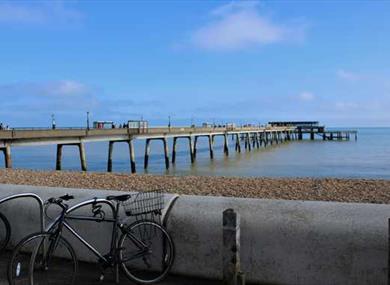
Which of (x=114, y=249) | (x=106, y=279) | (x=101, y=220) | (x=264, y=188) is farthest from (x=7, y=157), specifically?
(x=114, y=249)

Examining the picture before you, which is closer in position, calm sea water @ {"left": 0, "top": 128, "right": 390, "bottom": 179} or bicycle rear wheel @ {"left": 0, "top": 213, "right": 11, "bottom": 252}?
bicycle rear wheel @ {"left": 0, "top": 213, "right": 11, "bottom": 252}

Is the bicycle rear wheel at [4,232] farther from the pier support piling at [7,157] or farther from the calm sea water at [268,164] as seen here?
the calm sea water at [268,164]

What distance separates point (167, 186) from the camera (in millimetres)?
13117

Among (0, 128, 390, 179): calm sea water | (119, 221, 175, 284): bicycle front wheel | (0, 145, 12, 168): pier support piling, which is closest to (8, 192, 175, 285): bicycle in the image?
(119, 221, 175, 284): bicycle front wheel

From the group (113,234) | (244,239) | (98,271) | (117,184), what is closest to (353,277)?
(244,239)

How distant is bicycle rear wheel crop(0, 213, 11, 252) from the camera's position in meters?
5.64

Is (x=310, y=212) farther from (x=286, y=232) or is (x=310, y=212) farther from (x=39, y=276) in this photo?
(x=39, y=276)

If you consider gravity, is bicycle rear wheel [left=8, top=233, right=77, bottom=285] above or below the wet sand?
above

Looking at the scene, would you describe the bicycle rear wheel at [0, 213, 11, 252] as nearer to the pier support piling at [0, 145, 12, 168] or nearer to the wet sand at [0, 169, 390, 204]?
the wet sand at [0, 169, 390, 204]

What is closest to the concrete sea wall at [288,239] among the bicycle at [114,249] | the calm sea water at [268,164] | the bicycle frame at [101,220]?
the bicycle at [114,249]

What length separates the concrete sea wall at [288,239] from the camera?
4137mm

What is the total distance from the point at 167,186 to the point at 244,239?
28.4 feet

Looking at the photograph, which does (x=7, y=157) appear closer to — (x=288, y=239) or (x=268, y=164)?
(x=268, y=164)

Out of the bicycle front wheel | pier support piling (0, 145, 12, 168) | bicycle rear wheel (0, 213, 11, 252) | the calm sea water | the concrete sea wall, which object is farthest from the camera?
the calm sea water
